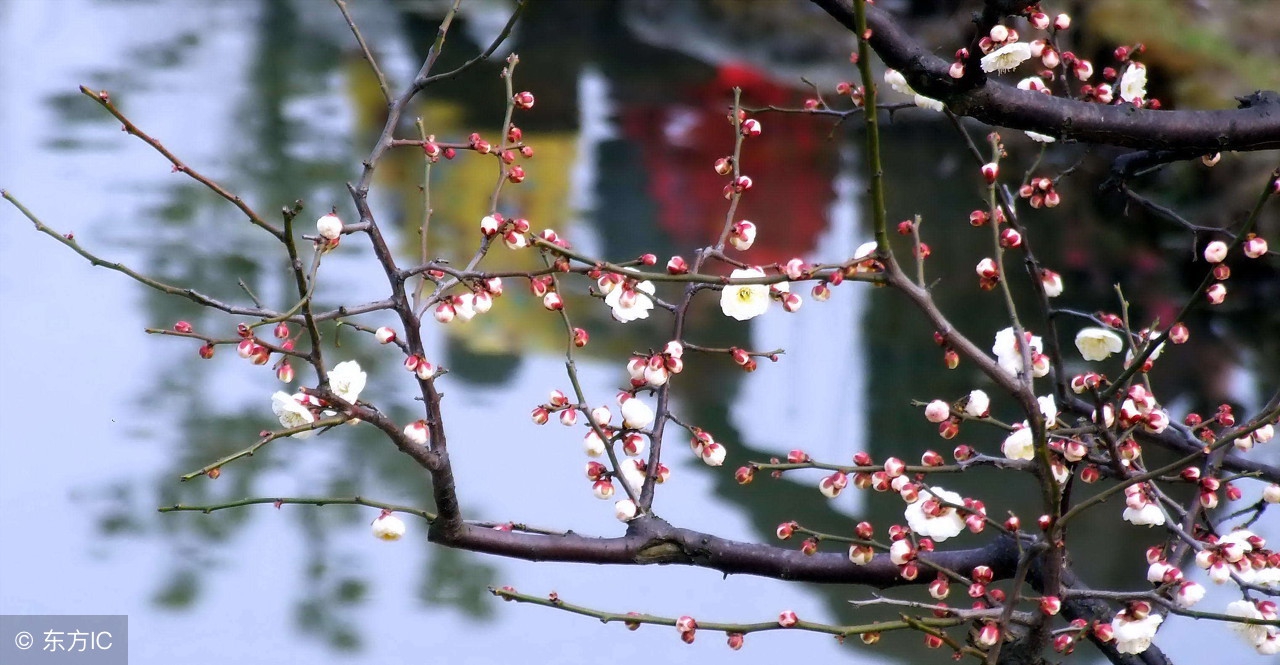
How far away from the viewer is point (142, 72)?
262cm

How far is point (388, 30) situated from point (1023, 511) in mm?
2404

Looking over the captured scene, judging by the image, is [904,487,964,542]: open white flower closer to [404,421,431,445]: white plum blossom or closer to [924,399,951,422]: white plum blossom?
[924,399,951,422]: white plum blossom

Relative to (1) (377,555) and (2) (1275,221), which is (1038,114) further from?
(2) (1275,221)

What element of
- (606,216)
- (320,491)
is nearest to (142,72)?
(606,216)

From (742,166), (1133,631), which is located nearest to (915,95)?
(1133,631)

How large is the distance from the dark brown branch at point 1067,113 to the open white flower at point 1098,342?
0.11 meters

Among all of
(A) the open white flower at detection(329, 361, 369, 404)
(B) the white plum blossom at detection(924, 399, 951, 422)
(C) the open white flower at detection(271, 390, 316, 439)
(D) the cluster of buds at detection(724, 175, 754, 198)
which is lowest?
(B) the white plum blossom at detection(924, 399, 951, 422)

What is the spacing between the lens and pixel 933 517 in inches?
18.5

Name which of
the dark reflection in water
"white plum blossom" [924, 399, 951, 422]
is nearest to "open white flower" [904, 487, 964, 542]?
"white plum blossom" [924, 399, 951, 422]

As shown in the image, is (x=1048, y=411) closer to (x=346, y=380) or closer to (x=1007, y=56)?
(x=1007, y=56)

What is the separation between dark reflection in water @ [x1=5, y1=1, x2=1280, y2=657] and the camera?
3.97 ft

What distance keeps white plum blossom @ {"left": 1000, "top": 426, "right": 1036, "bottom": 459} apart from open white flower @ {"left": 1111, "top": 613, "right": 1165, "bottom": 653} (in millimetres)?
80

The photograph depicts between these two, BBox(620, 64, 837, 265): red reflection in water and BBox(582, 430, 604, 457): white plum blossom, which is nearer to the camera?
BBox(582, 430, 604, 457): white plum blossom

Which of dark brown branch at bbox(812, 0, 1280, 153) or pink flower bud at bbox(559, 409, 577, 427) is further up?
dark brown branch at bbox(812, 0, 1280, 153)
